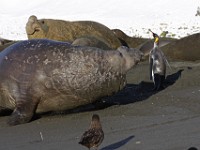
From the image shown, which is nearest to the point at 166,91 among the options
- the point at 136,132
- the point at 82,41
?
the point at 82,41

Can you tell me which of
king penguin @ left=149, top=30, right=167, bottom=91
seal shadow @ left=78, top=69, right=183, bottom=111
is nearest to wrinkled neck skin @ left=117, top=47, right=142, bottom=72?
seal shadow @ left=78, top=69, right=183, bottom=111

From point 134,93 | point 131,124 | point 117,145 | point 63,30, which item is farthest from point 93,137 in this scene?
point 63,30

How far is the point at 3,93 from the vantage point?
26.3ft

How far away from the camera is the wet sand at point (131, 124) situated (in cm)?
596

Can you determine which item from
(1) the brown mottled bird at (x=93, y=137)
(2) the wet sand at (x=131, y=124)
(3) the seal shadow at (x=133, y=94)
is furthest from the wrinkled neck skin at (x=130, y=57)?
(1) the brown mottled bird at (x=93, y=137)

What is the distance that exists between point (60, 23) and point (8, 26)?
26069mm

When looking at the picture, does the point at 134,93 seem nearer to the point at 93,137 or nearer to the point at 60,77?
the point at 60,77

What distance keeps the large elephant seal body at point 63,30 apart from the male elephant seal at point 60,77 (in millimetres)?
6728

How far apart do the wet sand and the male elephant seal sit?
231 millimetres

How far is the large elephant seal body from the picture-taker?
49.2 ft

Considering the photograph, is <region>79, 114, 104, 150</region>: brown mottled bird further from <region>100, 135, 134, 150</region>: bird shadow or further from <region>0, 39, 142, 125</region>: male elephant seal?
<region>0, 39, 142, 125</region>: male elephant seal

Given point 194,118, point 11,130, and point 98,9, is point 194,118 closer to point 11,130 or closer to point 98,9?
point 11,130

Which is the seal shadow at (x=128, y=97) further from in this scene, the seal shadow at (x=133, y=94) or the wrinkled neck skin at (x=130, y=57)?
the wrinkled neck skin at (x=130, y=57)

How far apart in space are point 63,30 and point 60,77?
7.51 m
